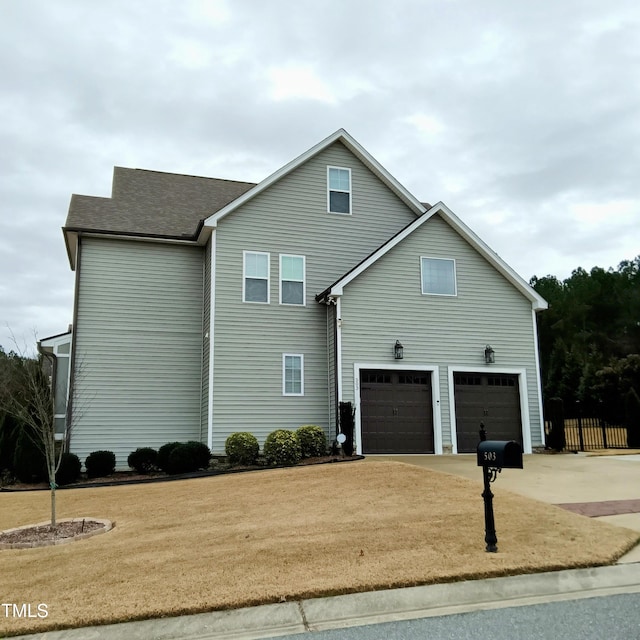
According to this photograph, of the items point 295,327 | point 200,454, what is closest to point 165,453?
point 200,454

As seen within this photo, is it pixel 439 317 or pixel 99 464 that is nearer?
pixel 99 464

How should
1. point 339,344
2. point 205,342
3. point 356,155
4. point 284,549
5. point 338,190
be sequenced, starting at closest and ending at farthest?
point 284,549 < point 339,344 < point 205,342 < point 338,190 < point 356,155

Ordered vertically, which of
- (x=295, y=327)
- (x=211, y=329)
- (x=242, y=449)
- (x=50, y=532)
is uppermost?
(x=295, y=327)

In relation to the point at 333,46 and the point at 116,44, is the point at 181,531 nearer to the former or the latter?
the point at 333,46

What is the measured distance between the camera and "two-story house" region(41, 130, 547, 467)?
16.7m

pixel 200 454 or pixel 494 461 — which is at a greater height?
pixel 494 461

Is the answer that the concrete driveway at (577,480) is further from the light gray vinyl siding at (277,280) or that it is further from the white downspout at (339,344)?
the light gray vinyl siding at (277,280)

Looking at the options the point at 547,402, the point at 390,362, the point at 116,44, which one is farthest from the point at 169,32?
the point at 547,402

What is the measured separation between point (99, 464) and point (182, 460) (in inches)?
99.4

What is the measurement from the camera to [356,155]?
19156 mm

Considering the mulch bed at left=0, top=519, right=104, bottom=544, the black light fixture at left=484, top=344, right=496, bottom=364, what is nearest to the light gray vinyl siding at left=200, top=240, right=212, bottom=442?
the mulch bed at left=0, top=519, right=104, bottom=544

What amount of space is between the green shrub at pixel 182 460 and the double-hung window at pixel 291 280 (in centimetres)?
512

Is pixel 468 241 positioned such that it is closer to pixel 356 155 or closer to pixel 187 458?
pixel 356 155

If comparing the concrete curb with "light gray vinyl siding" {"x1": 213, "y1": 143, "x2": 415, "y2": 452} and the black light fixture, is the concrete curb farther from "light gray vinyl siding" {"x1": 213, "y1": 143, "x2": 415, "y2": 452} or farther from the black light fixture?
the black light fixture
